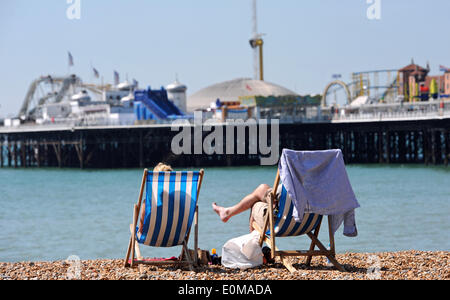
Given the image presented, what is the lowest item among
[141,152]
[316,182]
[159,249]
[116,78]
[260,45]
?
[159,249]

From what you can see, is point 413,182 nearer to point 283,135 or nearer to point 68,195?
point 68,195

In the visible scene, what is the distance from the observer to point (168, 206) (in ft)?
21.0

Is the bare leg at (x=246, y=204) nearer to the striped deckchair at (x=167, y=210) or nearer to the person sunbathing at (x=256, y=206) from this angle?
the person sunbathing at (x=256, y=206)

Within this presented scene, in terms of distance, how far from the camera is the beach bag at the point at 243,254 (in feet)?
21.3

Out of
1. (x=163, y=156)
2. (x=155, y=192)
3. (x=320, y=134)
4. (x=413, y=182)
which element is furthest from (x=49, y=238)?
(x=320, y=134)

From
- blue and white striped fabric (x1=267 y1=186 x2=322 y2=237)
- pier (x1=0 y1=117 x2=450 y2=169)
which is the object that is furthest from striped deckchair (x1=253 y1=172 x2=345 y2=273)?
pier (x1=0 y1=117 x2=450 y2=169)

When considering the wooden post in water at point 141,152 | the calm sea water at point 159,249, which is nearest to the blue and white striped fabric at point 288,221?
the calm sea water at point 159,249

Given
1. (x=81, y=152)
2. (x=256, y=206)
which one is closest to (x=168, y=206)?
(x=256, y=206)

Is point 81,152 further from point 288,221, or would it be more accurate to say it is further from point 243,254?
point 288,221

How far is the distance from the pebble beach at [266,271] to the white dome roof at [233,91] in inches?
3179

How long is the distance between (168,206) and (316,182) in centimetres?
127

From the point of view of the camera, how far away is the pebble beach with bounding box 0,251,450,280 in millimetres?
5988

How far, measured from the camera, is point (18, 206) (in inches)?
825

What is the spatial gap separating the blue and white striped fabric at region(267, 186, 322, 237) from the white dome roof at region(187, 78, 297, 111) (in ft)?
267
